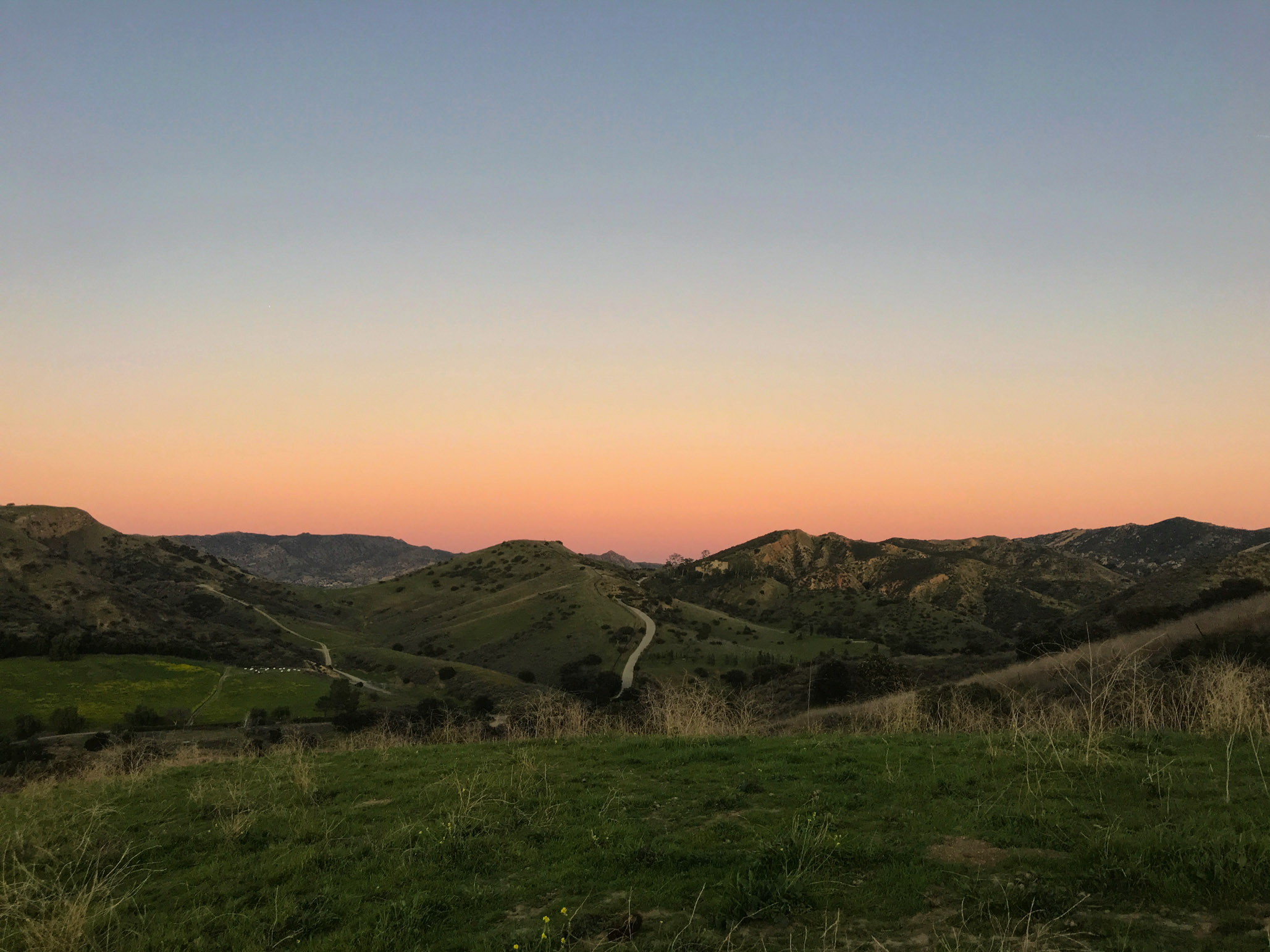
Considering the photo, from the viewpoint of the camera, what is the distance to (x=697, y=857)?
8609 mm

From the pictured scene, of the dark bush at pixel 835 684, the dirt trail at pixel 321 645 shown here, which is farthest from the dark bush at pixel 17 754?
the dark bush at pixel 835 684

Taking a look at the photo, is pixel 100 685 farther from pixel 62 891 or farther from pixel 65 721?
pixel 62 891

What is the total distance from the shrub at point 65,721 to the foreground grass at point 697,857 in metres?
54.4

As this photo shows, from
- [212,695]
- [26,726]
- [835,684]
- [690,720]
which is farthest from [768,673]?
[26,726]

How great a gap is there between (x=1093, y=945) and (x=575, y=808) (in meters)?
7.22

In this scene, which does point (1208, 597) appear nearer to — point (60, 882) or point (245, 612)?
point (60, 882)

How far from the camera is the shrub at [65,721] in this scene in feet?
183

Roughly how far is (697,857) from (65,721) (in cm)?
6749

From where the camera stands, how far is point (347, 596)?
555 ft

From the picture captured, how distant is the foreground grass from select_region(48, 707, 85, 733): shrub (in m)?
54.4

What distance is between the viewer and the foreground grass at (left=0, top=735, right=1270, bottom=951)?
674 centimetres

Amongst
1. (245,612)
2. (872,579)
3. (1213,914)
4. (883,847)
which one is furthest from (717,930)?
(872,579)

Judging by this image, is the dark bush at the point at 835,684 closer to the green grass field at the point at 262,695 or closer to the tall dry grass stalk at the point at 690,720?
the tall dry grass stalk at the point at 690,720

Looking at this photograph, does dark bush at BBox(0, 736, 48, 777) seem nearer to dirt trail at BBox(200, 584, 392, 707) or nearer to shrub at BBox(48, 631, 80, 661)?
dirt trail at BBox(200, 584, 392, 707)
